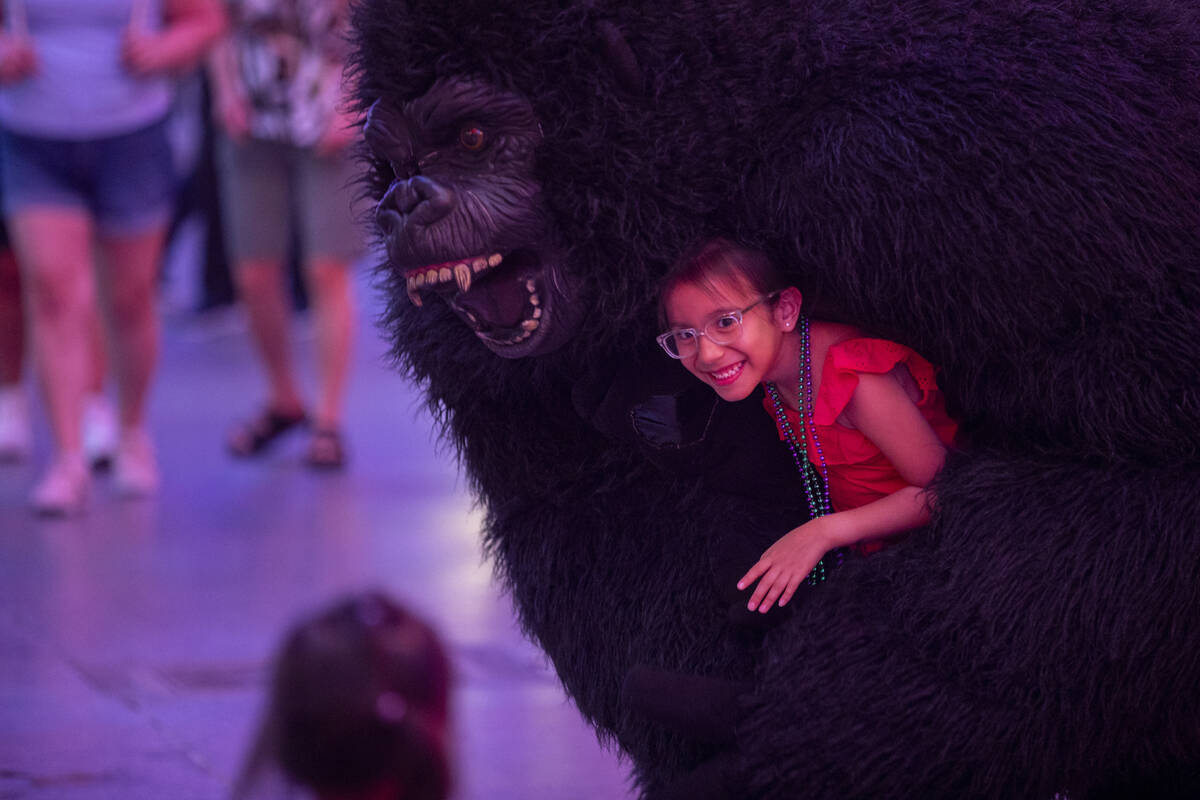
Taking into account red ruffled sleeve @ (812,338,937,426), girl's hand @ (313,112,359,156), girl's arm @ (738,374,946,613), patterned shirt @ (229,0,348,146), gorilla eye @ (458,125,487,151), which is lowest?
girl's hand @ (313,112,359,156)

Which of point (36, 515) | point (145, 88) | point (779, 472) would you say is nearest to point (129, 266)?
point (145, 88)

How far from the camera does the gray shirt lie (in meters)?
3.84

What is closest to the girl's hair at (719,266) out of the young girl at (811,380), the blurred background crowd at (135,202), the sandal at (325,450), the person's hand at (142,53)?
the young girl at (811,380)

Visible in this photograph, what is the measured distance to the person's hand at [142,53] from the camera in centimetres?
390

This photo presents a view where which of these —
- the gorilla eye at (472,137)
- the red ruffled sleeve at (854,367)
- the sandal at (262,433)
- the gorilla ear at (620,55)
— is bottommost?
the sandal at (262,433)

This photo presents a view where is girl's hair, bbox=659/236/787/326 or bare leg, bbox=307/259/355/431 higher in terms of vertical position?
girl's hair, bbox=659/236/787/326

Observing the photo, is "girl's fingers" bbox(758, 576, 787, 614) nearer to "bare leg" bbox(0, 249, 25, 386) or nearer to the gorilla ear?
the gorilla ear

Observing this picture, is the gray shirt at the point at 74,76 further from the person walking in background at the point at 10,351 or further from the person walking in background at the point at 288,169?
the person walking in background at the point at 10,351

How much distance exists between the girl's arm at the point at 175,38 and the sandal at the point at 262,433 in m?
1.41

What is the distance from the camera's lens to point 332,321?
181 inches

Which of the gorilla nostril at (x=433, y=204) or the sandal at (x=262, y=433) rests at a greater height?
the gorilla nostril at (x=433, y=204)

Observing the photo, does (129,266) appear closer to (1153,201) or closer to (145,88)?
(145,88)

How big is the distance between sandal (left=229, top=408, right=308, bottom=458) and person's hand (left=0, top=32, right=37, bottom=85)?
1609mm

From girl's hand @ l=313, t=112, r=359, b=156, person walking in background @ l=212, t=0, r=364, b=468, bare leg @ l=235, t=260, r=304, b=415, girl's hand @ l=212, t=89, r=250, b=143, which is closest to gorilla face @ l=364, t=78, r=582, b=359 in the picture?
person walking in background @ l=212, t=0, r=364, b=468
